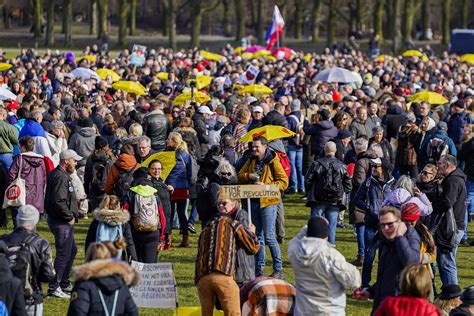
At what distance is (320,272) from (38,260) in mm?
2611

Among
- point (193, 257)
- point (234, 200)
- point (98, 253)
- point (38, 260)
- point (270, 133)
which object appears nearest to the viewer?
point (98, 253)

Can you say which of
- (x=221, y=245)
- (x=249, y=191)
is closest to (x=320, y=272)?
(x=221, y=245)

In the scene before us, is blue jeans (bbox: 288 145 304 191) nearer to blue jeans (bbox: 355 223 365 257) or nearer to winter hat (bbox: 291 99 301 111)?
winter hat (bbox: 291 99 301 111)

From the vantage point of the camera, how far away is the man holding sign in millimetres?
15695

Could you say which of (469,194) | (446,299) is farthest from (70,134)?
(446,299)

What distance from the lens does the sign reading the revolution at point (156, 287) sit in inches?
488

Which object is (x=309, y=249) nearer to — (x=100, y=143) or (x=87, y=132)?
(x=100, y=143)

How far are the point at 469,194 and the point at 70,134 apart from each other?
6.64 m

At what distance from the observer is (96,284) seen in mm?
9805

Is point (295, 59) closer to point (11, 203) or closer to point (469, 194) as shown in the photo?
point (469, 194)

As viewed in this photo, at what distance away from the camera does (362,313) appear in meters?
14.1

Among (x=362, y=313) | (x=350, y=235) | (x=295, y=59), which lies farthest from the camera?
(x=295, y=59)

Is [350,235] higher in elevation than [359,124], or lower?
lower

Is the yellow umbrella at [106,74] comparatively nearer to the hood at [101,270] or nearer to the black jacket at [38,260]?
the black jacket at [38,260]
